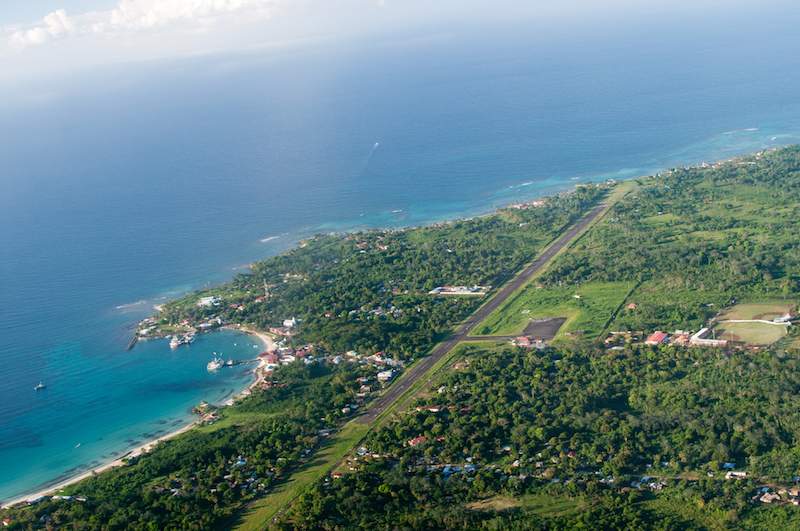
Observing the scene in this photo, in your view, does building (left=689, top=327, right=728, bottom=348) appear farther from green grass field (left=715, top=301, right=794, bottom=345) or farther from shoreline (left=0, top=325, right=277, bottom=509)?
shoreline (left=0, top=325, right=277, bottom=509)

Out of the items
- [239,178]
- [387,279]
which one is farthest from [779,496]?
[239,178]

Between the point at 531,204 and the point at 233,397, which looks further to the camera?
the point at 531,204

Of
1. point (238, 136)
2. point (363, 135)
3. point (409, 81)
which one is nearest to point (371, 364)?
point (363, 135)

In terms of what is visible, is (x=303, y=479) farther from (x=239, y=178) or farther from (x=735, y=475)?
(x=239, y=178)

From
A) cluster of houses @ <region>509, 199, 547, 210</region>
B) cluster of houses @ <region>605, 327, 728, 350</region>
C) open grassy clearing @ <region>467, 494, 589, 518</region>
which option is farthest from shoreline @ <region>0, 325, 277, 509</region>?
cluster of houses @ <region>509, 199, 547, 210</region>

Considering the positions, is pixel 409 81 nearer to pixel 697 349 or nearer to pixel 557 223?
pixel 557 223

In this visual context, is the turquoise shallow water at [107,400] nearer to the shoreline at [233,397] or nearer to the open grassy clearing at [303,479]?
the shoreline at [233,397]
